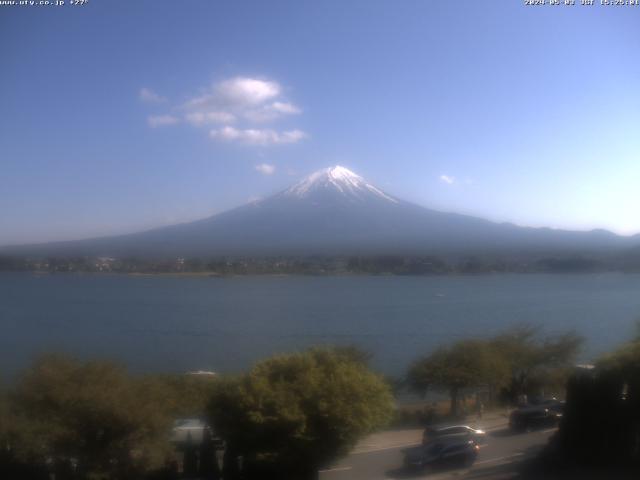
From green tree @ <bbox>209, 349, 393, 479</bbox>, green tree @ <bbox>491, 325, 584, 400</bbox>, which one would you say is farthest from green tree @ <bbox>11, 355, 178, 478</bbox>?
green tree @ <bbox>491, 325, 584, 400</bbox>

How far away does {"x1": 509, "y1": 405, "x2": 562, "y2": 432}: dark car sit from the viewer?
7227 millimetres

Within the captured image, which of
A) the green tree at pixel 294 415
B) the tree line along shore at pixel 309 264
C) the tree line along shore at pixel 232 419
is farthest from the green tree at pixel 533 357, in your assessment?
the tree line along shore at pixel 309 264

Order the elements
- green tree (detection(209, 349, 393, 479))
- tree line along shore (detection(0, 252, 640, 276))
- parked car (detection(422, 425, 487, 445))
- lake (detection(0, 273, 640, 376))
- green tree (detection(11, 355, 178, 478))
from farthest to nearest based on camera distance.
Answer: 1. tree line along shore (detection(0, 252, 640, 276))
2. lake (detection(0, 273, 640, 376))
3. parked car (detection(422, 425, 487, 445))
4. green tree (detection(11, 355, 178, 478))
5. green tree (detection(209, 349, 393, 479))

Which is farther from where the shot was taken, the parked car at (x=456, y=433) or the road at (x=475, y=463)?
the parked car at (x=456, y=433)

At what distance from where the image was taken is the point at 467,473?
19.2ft

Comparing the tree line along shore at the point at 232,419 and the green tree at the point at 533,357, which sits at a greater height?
the tree line along shore at the point at 232,419

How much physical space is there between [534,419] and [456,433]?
1.24 metres

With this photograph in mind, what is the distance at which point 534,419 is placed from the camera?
7281 mm

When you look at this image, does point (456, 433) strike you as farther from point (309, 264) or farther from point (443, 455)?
point (309, 264)

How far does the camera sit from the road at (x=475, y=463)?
5.83 meters

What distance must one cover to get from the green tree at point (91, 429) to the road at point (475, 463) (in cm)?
189

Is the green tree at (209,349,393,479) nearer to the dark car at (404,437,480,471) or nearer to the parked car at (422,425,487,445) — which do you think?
the dark car at (404,437,480,471)

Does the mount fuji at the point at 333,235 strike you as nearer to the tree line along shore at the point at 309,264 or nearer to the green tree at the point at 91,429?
the tree line along shore at the point at 309,264

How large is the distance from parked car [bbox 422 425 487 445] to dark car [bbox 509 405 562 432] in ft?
1.79
